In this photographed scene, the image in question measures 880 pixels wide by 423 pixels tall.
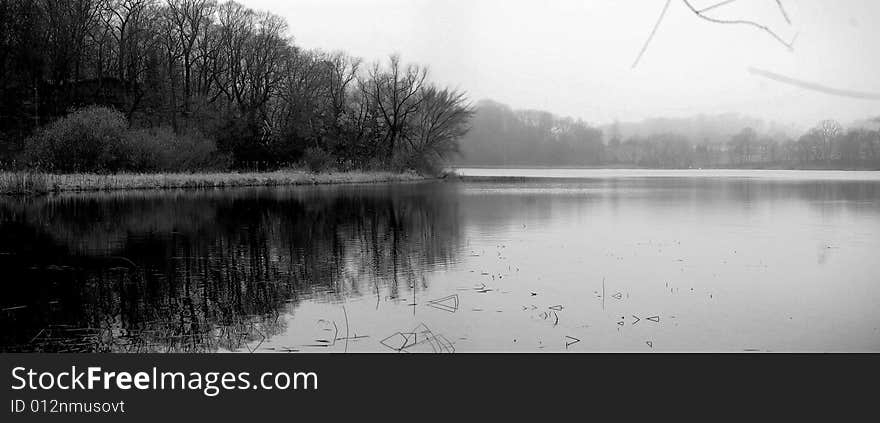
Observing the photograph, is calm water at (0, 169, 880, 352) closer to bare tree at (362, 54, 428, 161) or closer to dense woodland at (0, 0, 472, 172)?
dense woodland at (0, 0, 472, 172)

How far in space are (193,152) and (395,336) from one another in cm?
3678

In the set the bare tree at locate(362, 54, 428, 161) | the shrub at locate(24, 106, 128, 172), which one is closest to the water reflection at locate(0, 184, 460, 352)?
the shrub at locate(24, 106, 128, 172)

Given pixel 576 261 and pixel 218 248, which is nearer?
pixel 576 261

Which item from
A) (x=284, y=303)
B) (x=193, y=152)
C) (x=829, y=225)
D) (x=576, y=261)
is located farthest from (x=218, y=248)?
(x=193, y=152)

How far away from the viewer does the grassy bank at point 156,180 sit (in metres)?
27.6

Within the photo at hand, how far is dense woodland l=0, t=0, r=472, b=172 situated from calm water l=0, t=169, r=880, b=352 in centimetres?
1951

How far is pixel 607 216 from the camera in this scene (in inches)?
781

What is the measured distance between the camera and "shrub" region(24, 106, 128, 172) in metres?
33.4

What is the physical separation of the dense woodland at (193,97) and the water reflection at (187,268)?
17067 mm

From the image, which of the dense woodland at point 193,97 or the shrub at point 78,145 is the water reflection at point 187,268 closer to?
the shrub at point 78,145

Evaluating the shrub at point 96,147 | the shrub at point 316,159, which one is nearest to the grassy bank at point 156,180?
the shrub at point 316,159

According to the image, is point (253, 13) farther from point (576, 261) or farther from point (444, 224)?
point (576, 261)

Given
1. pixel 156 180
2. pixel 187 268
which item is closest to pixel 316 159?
pixel 156 180

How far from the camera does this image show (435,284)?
9.10 metres
